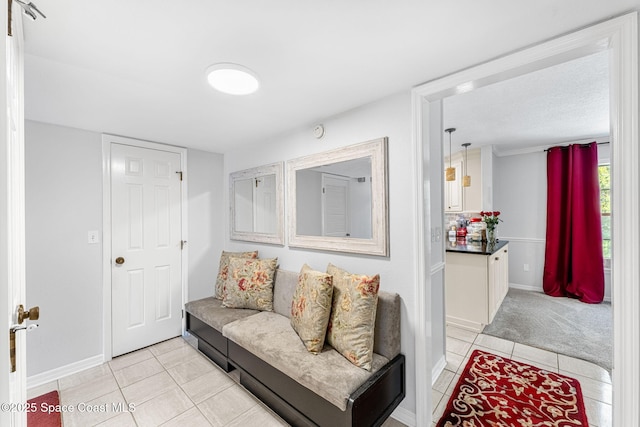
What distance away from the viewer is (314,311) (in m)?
1.82

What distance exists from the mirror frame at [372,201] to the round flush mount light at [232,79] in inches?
31.5

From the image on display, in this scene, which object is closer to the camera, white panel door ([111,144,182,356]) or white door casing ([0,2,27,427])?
white door casing ([0,2,27,427])

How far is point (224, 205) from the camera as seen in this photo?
140 inches

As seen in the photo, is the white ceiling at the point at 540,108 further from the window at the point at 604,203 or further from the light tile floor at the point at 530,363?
the light tile floor at the point at 530,363

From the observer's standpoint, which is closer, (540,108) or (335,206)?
(335,206)

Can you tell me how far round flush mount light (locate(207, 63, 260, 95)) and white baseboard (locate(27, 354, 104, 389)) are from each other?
273 centimetres

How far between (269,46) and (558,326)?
413 cm

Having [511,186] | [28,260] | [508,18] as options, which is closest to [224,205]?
[28,260]

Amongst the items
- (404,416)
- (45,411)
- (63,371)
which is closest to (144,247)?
(63,371)

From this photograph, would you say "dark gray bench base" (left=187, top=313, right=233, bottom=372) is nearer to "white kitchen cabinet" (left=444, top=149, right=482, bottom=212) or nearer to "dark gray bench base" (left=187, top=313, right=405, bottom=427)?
"dark gray bench base" (left=187, top=313, right=405, bottom=427)

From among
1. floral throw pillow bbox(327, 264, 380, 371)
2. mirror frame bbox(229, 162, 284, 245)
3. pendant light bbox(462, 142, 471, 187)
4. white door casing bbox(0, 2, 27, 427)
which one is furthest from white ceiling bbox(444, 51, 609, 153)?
white door casing bbox(0, 2, 27, 427)

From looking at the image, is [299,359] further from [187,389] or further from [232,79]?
[232,79]

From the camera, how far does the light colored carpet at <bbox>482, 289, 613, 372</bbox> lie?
2.65m

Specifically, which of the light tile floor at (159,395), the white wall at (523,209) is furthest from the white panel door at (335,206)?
the white wall at (523,209)
